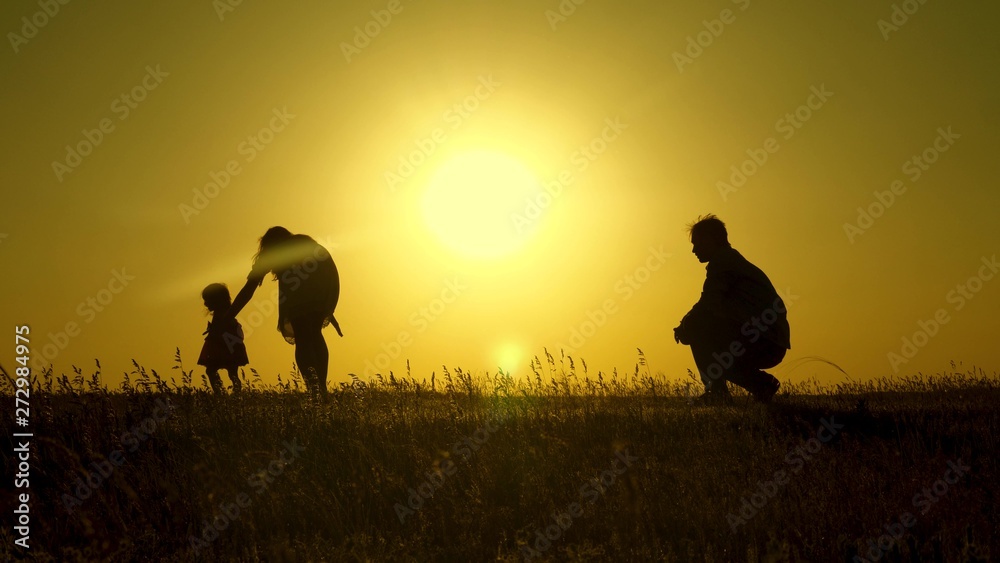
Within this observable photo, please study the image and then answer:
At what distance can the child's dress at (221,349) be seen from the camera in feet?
42.8

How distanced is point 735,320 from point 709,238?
110 centimetres

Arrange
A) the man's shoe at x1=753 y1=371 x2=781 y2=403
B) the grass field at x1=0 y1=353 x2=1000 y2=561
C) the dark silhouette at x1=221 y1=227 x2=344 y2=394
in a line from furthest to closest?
the dark silhouette at x1=221 y1=227 x2=344 y2=394 < the man's shoe at x1=753 y1=371 x2=781 y2=403 < the grass field at x1=0 y1=353 x2=1000 y2=561

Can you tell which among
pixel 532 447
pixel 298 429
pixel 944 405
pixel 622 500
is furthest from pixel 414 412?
pixel 944 405

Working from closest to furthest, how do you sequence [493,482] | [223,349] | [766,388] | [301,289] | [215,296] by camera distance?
[493,482], [766,388], [301,289], [223,349], [215,296]

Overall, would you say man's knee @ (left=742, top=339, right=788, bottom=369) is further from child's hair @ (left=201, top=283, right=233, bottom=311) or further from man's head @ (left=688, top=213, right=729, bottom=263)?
child's hair @ (left=201, top=283, right=233, bottom=311)

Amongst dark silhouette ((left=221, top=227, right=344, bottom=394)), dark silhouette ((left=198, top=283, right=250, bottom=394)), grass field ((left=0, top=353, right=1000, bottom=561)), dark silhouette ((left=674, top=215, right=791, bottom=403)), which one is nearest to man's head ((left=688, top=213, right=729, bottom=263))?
dark silhouette ((left=674, top=215, right=791, bottom=403))

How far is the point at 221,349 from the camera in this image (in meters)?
13.0

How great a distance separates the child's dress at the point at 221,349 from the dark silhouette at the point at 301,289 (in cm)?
131

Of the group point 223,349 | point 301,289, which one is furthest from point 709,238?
point 223,349

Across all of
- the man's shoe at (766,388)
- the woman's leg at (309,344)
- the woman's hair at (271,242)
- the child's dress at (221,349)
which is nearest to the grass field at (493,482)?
the man's shoe at (766,388)

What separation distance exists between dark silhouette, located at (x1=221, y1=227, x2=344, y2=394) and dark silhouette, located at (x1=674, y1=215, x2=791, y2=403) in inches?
196

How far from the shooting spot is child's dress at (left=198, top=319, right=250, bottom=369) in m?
13.0

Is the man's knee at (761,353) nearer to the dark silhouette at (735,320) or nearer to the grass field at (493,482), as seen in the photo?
the dark silhouette at (735,320)

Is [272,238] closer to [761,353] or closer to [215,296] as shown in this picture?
[215,296]
